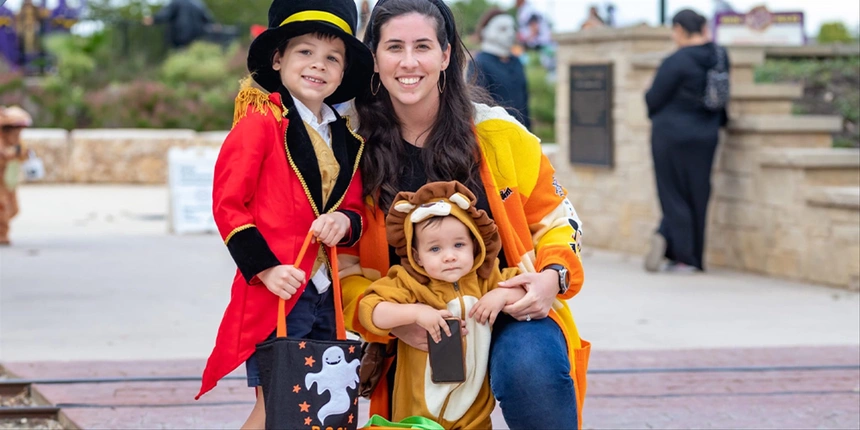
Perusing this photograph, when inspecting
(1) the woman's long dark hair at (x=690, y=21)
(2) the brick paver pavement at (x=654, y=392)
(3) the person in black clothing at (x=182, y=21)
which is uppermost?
(3) the person in black clothing at (x=182, y=21)

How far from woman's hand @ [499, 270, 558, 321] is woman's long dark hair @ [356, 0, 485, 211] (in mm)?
322

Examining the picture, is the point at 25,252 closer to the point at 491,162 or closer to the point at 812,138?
the point at 812,138

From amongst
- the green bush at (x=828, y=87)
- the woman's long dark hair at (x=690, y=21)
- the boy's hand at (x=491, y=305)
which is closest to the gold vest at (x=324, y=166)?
the boy's hand at (x=491, y=305)

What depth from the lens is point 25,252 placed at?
32.7 feet

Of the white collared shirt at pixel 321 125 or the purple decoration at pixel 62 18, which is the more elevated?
the purple decoration at pixel 62 18

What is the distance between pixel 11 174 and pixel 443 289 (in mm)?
7597

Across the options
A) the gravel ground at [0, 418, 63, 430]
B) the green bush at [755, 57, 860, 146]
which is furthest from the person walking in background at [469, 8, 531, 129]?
the gravel ground at [0, 418, 63, 430]

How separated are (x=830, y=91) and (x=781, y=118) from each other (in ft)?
5.63

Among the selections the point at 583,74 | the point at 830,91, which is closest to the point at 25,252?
the point at 583,74

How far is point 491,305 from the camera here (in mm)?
3373

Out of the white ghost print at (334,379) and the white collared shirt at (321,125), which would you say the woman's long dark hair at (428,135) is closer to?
the white collared shirt at (321,125)

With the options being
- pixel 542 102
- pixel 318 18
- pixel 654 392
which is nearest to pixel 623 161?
pixel 654 392

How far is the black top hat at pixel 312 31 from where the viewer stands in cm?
339

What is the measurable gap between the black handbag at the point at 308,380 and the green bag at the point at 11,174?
7.50 metres
